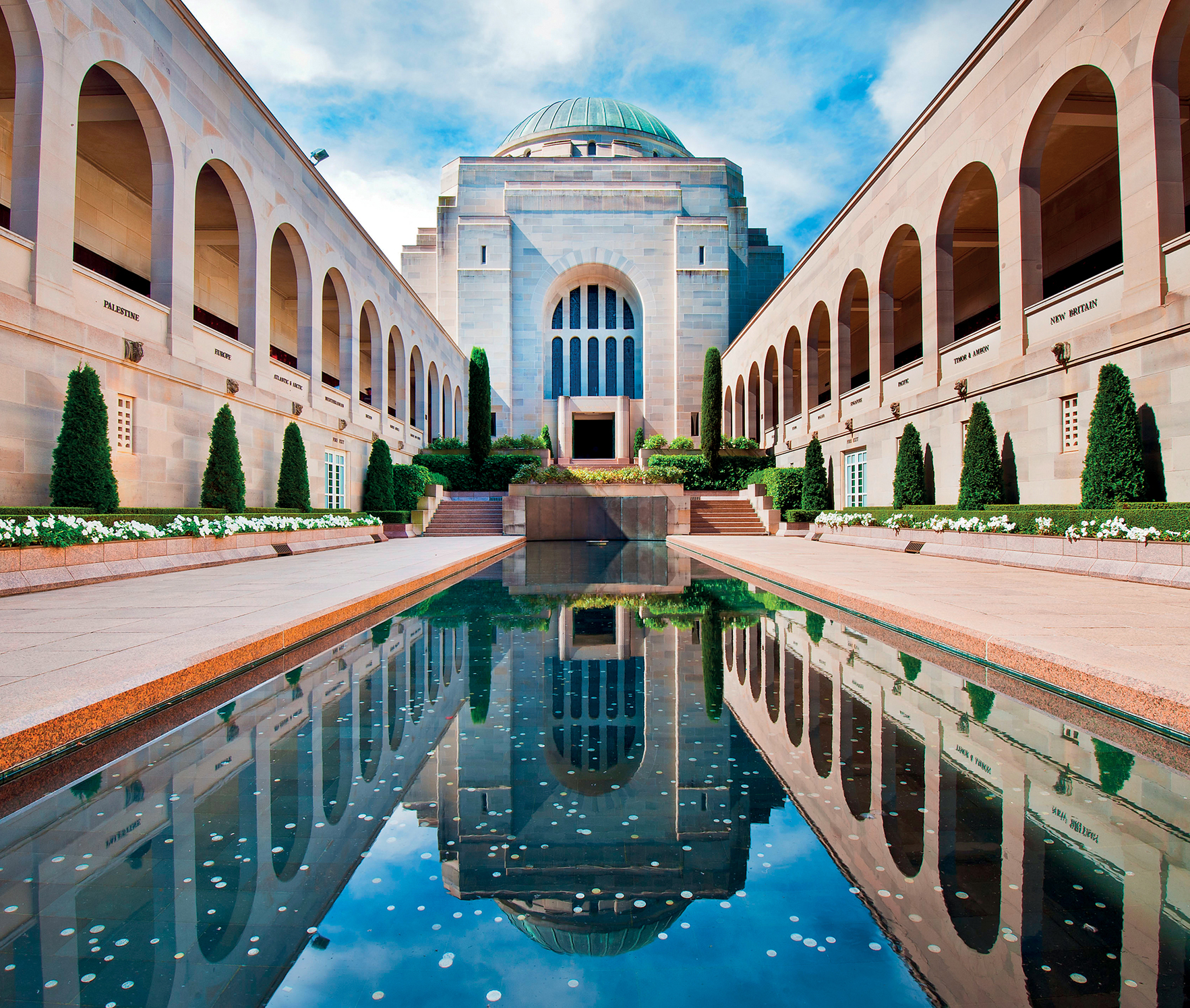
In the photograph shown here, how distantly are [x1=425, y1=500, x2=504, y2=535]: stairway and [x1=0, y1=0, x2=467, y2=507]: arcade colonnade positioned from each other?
3.00 meters

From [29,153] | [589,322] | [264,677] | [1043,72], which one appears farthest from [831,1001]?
[589,322]

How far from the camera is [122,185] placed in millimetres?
15609

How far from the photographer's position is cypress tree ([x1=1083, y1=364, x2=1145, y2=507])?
9312 mm

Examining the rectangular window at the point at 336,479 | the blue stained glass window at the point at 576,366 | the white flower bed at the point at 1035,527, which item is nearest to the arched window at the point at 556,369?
the blue stained glass window at the point at 576,366

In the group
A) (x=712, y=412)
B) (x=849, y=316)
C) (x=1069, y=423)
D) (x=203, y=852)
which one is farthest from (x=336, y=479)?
(x=203, y=852)

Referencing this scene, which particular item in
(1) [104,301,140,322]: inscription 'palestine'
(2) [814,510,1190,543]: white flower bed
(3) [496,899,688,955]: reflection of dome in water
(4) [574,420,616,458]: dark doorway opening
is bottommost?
(3) [496,899,688,955]: reflection of dome in water

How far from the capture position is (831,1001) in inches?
61.2

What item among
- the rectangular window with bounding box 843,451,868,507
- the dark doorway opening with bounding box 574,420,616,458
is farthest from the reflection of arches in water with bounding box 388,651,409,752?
the dark doorway opening with bounding box 574,420,616,458

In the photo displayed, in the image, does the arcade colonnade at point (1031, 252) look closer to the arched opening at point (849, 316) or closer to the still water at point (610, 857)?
the arched opening at point (849, 316)

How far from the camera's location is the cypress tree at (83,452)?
30.0 feet

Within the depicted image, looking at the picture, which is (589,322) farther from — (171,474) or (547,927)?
(547,927)

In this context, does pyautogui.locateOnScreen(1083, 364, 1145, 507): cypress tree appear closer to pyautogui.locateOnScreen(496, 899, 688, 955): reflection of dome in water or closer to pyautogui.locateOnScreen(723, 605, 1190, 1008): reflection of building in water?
pyautogui.locateOnScreen(723, 605, 1190, 1008): reflection of building in water

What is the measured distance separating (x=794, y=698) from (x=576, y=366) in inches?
1445

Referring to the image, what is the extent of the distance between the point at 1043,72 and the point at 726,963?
16004 mm
